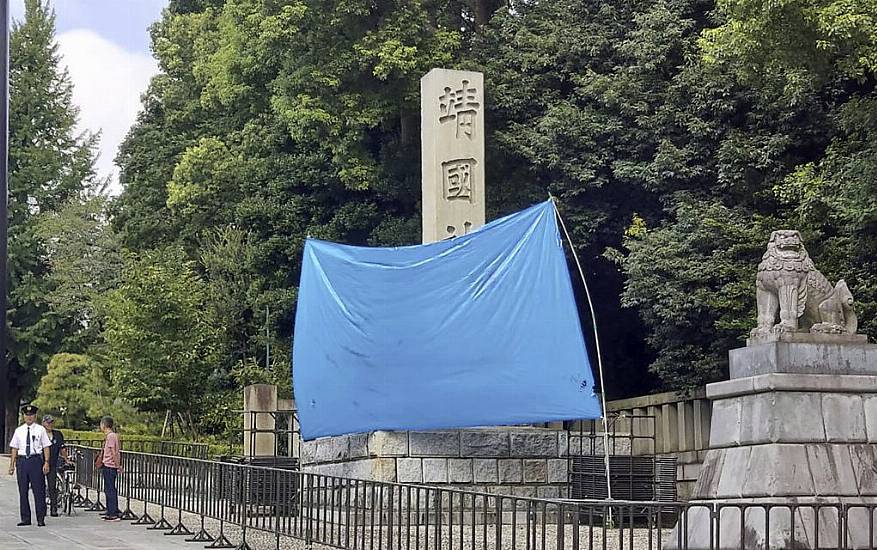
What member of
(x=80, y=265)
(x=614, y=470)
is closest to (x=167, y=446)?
(x=614, y=470)

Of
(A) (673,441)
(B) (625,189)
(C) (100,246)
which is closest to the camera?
(A) (673,441)

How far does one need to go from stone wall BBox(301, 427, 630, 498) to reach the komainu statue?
507 cm

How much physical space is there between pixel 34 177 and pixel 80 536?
29.4 meters

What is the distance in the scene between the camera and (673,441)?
21.5 metres

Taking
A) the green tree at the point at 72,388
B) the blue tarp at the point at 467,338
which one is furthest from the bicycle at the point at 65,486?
the green tree at the point at 72,388

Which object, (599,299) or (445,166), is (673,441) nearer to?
(599,299)

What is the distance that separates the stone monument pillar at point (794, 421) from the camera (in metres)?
10.2

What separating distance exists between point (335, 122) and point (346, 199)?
113 inches

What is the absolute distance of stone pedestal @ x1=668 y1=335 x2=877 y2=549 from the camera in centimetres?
1019

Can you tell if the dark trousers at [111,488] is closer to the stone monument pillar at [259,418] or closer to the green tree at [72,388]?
the stone monument pillar at [259,418]

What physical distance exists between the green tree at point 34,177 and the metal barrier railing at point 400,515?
23.1 metres

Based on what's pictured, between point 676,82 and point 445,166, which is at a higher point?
point 676,82

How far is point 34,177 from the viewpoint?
40.9 metres

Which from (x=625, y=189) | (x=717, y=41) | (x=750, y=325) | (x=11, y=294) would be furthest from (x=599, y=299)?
(x=11, y=294)
